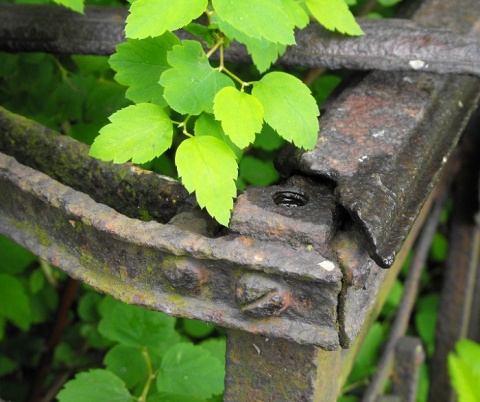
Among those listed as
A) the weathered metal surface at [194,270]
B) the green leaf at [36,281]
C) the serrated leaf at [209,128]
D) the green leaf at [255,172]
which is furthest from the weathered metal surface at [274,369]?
the green leaf at [36,281]

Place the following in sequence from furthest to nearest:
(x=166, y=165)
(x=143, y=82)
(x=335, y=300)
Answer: (x=166, y=165) → (x=143, y=82) → (x=335, y=300)

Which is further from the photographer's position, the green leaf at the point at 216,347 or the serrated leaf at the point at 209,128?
the green leaf at the point at 216,347

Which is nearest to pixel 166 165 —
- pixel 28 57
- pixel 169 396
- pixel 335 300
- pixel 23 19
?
pixel 28 57

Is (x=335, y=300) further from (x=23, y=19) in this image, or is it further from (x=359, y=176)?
(x=23, y=19)

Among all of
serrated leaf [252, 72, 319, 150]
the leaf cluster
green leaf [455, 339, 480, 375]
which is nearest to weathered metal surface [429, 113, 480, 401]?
green leaf [455, 339, 480, 375]

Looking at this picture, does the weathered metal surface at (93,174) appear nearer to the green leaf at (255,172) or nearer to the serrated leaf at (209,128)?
the serrated leaf at (209,128)

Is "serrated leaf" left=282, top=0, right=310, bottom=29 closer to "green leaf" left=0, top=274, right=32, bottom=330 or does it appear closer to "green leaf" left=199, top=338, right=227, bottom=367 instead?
"green leaf" left=199, top=338, right=227, bottom=367

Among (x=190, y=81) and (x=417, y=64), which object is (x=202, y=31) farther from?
(x=417, y=64)
